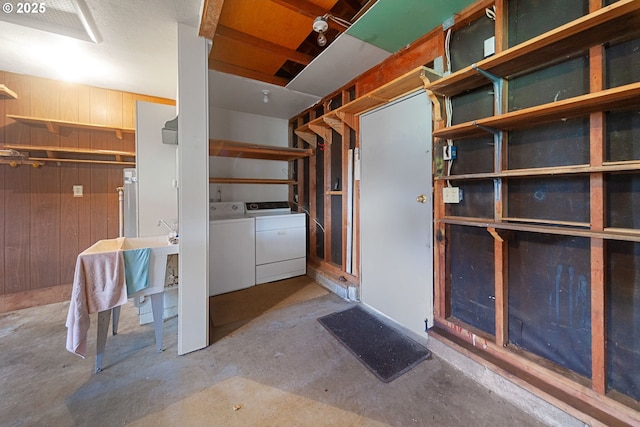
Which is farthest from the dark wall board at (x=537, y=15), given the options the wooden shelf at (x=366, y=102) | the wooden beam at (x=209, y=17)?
the wooden beam at (x=209, y=17)

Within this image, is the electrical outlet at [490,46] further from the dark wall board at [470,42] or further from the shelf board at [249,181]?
the shelf board at [249,181]

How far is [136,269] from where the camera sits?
1.71 metres

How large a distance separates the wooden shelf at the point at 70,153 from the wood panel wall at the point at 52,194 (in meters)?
0.09

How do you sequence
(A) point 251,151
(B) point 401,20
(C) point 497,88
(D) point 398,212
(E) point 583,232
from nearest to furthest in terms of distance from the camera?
1. (E) point 583,232
2. (C) point 497,88
3. (B) point 401,20
4. (D) point 398,212
5. (A) point 251,151

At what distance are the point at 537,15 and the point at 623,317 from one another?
5.41 ft

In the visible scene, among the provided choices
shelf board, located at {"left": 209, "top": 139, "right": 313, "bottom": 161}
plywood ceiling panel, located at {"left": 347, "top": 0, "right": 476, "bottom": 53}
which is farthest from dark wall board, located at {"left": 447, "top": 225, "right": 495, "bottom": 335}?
shelf board, located at {"left": 209, "top": 139, "right": 313, "bottom": 161}

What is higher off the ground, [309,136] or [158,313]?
[309,136]

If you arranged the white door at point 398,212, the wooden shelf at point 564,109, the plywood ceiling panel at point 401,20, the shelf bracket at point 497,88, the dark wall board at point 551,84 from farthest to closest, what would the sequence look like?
the white door at point 398,212 → the plywood ceiling panel at point 401,20 → the shelf bracket at point 497,88 → the dark wall board at point 551,84 → the wooden shelf at point 564,109

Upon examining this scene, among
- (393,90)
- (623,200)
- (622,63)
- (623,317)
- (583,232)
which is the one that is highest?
(393,90)

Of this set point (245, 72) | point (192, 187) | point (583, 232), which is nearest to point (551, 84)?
point (583, 232)

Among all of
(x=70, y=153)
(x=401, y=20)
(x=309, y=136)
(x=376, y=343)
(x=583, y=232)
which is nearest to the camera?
(x=583, y=232)

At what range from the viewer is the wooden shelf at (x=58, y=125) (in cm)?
252

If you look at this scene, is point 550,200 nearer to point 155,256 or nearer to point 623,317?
point 623,317

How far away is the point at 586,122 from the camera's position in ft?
3.93
